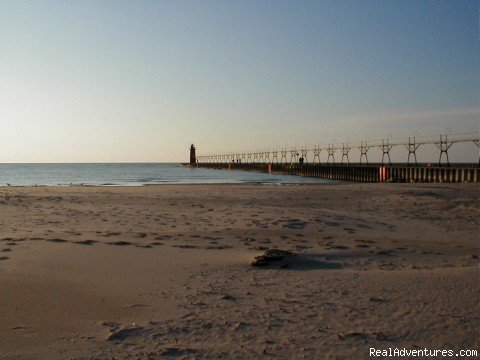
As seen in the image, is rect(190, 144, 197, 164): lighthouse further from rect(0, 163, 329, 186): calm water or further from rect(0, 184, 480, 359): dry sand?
rect(0, 184, 480, 359): dry sand

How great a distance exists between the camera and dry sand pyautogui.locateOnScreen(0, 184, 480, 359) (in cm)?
427

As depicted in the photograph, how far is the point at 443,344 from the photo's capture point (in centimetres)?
425

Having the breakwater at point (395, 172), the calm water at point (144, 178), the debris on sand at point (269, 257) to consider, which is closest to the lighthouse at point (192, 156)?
the calm water at point (144, 178)

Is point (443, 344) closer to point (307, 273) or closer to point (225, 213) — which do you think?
point (307, 273)

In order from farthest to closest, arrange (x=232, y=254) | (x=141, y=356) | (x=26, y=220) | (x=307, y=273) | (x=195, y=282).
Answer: (x=26, y=220) → (x=232, y=254) → (x=307, y=273) → (x=195, y=282) → (x=141, y=356)

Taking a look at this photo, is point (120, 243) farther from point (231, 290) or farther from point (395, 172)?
point (395, 172)

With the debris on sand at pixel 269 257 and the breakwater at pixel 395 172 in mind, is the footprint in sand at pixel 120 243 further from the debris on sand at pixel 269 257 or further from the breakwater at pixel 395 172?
the breakwater at pixel 395 172

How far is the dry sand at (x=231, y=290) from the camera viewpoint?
4.27 metres

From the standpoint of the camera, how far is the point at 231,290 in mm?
5902

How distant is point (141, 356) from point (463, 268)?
5292 millimetres

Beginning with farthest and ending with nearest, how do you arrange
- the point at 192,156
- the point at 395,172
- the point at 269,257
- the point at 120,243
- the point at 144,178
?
the point at 192,156
the point at 144,178
the point at 395,172
the point at 120,243
the point at 269,257

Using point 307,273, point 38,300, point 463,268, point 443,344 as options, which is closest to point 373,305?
point 443,344

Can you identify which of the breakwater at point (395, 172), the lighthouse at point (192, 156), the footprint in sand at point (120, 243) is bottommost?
the footprint in sand at point (120, 243)

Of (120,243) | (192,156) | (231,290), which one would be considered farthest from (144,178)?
(192,156)
